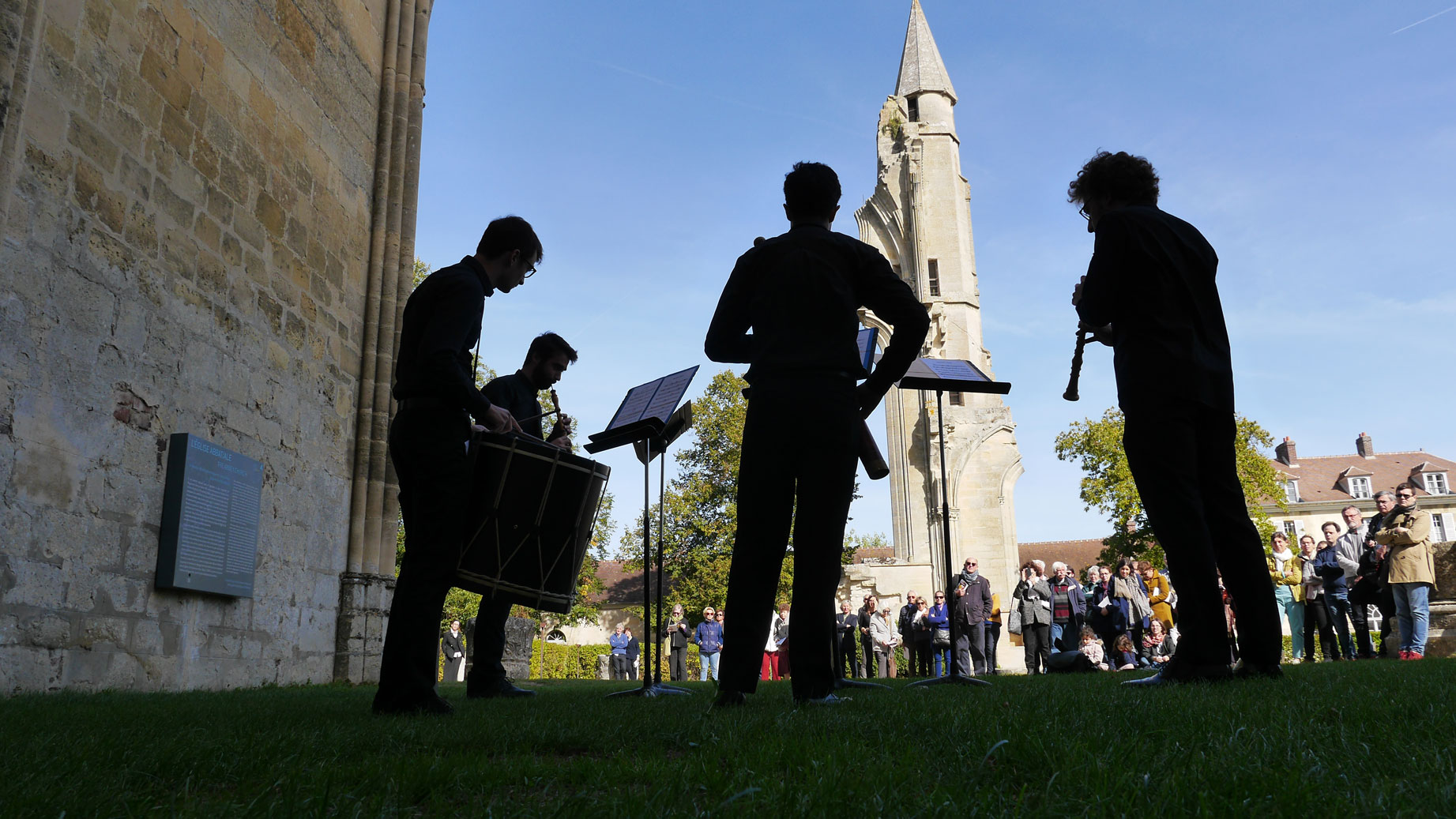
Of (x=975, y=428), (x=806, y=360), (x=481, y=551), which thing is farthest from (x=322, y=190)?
(x=975, y=428)

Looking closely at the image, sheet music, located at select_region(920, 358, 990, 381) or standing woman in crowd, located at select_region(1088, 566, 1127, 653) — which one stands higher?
sheet music, located at select_region(920, 358, 990, 381)

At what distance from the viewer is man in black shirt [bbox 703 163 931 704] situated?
3.91 meters

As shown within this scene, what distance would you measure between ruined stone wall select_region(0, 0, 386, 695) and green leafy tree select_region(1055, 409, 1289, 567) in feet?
111

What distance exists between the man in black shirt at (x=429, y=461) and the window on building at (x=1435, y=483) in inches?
3341

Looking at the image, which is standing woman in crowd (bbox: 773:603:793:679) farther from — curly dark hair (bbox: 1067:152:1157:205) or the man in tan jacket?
curly dark hair (bbox: 1067:152:1157:205)

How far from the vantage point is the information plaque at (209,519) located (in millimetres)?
6832

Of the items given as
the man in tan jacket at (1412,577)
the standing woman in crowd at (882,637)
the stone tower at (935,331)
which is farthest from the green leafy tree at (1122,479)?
the man in tan jacket at (1412,577)

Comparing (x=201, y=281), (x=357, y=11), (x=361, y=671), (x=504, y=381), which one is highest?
(x=357, y=11)

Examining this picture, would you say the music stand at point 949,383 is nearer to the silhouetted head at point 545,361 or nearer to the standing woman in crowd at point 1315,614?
the silhouetted head at point 545,361

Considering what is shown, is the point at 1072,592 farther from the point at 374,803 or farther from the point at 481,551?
the point at 374,803

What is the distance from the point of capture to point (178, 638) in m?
6.94

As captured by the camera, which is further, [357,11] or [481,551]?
[357,11]

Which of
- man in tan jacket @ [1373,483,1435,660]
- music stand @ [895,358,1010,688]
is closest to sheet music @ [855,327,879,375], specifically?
music stand @ [895,358,1010,688]

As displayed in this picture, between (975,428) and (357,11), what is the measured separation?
1409 inches
